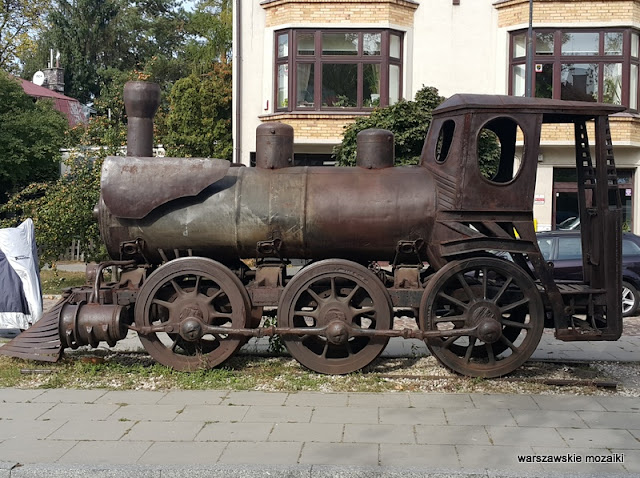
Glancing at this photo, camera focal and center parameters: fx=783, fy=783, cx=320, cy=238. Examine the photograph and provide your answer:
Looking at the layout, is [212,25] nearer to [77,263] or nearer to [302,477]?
[77,263]

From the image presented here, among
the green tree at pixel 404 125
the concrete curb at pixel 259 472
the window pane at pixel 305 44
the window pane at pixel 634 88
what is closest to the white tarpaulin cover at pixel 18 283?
the concrete curb at pixel 259 472

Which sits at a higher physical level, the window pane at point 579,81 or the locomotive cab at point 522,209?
the window pane at point 579,81

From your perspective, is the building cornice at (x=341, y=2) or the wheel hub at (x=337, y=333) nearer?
the wheel hub at (x=337, y=333)

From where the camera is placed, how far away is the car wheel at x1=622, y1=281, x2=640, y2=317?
1394cm

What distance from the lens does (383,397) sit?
285 inches

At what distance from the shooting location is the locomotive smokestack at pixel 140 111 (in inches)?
337

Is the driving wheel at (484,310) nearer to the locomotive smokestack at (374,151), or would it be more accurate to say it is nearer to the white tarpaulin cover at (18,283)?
the locomotive smokestack at (374,151)

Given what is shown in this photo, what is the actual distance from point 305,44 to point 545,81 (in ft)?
21.8

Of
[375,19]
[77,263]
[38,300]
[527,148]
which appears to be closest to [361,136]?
[527,148]

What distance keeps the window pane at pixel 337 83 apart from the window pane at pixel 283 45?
1.14 metres

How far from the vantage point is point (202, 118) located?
83.6ft

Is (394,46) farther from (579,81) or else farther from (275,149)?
(275,149)

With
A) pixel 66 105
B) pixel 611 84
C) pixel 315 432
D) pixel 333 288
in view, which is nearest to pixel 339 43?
pixel 611 84

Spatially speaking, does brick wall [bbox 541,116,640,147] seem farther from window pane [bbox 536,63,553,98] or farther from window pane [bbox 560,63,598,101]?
window pane [bbox 536,63,553,98]
